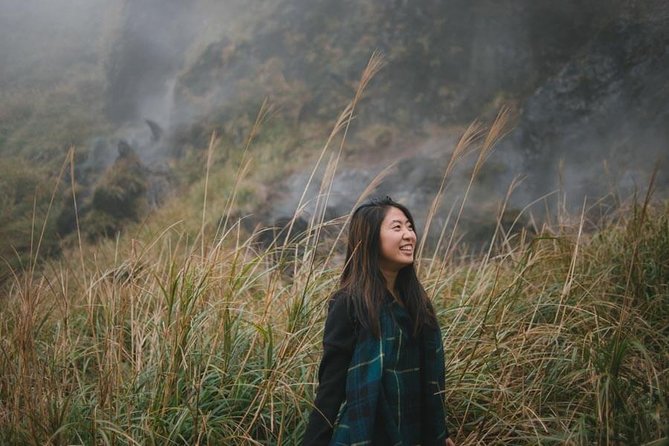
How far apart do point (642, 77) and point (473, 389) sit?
21.3 ft

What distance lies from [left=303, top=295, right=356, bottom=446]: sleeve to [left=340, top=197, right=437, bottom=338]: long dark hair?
5 centimetres

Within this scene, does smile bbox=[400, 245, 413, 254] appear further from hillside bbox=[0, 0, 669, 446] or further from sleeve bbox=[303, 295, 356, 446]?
hillside bbox=[0, 0, 669, 446]

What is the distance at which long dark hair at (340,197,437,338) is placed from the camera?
1670 mm

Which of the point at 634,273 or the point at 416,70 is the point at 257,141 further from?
the point at 634,273

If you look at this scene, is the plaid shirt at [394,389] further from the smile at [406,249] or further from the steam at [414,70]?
the steam at [414,70]

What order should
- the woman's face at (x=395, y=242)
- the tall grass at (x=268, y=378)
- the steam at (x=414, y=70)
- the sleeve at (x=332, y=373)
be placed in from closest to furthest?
the sleeve at (x=332, y=373) < the woman's face at (x=395, y=242) < the tall grass at (x=268, y=378) < the steam at (x=414, y=70)

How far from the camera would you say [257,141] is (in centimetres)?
879

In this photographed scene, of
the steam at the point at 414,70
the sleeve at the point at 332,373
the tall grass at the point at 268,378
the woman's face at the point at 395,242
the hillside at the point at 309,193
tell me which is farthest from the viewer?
the steam at the point at 414,70

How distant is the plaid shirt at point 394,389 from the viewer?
1.60 m

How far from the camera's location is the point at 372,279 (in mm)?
1734

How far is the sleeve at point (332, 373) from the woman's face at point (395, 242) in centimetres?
21

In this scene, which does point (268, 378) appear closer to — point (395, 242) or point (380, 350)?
point (380, 350)

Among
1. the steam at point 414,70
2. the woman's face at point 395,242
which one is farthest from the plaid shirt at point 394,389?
the steam at point 414,70

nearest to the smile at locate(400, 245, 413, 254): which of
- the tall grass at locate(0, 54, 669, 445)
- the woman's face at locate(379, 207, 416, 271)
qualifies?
the woman's face at locate(379, 207, 416, 271)
